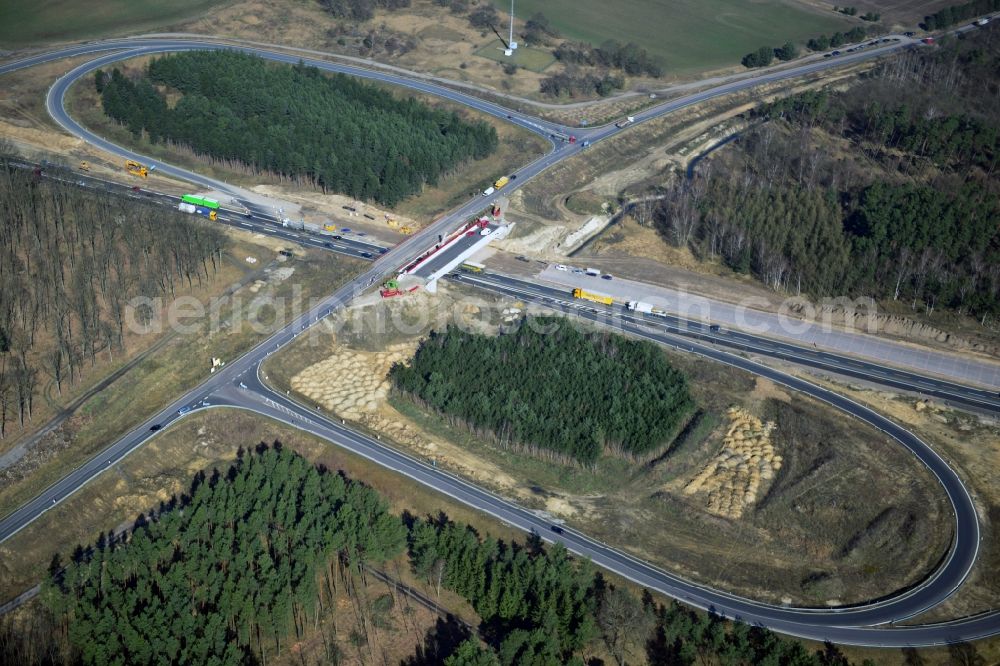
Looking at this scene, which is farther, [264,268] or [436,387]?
[264,268]

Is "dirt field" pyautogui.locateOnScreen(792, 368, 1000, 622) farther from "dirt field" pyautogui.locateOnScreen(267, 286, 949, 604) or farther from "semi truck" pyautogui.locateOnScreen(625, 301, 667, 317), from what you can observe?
"semi truck" pyautogui.locateOnScreen(625, 301, 667, 317)

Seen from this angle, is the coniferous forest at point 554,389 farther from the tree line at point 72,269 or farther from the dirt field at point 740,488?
the tree line at point 72,269

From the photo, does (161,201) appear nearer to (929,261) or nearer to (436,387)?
(436,387)

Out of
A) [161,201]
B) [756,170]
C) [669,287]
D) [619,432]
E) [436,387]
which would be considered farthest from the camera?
[756,170]

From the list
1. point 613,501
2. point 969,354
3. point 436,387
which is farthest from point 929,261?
point 436,387

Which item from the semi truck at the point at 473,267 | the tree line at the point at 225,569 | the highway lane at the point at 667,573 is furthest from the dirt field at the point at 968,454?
the tree line at the point at 225,569

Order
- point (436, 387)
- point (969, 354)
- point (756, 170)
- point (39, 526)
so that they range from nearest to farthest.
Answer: point (39, 526)
point (436, 387)
point (969, 354)
point (756, 170)
